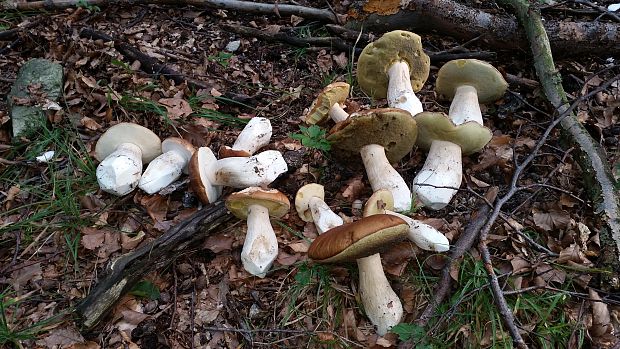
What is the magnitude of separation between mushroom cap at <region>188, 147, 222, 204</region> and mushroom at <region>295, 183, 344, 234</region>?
617mm

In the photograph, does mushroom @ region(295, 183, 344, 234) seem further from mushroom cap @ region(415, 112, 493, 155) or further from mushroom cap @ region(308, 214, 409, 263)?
mushroom cap @ region(415, 112, 493, 155)

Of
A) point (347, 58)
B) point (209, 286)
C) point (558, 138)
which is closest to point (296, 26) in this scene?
point (347, 58)

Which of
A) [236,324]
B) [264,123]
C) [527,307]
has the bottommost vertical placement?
Answer: [236,324]

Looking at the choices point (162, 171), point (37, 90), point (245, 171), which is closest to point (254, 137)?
point (245, 171)

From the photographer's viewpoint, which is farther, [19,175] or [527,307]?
[19,175]

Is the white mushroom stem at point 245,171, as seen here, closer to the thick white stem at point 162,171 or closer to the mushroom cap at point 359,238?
the thick white stem at point 162,171

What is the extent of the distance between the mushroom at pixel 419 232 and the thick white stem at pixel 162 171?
1.48m

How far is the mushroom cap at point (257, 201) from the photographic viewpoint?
9.54 feet

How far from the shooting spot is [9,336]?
270 cm

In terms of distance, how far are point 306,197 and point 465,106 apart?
1450mm

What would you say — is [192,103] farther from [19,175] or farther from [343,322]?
[343,322]

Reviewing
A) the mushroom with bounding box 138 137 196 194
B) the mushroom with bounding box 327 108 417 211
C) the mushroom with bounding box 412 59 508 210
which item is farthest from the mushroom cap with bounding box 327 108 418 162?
the mushroom with bounding box 138 137 196 194

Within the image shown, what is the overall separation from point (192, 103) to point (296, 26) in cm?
172

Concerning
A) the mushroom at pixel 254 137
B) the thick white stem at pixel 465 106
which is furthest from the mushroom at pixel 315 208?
the thick white stem at pixel 465 106
